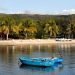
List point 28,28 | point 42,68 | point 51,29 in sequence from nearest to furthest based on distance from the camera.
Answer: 1. point 42,68
2. point 28,28
3. point 51,29

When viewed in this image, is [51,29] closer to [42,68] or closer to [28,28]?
[28,28]

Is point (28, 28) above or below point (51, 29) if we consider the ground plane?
above

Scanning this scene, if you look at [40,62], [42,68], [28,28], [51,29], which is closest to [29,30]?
[28,28]

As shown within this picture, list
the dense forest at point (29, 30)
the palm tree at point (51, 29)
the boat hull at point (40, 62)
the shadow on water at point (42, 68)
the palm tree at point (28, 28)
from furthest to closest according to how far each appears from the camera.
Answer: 1. the palm tree at point (51, 29)
2. the palm tree at point (28, 28)
3. the dense forest at point (29, 30)
4. the boat hull at point (40, 62)
5. the shadow on water at point (42, 68)

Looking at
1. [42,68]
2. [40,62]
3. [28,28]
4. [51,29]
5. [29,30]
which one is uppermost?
[28,28]

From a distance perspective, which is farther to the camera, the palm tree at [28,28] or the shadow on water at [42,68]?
the palm tree at [28,28]

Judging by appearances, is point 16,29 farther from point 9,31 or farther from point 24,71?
point 24,71

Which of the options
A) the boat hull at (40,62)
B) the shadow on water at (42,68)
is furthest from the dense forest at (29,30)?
the shadow on water at (42,68)

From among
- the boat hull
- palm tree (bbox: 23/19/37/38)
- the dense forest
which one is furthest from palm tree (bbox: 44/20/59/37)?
the boat hull

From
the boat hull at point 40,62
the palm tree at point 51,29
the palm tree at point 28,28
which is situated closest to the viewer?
the boat hull at point 40,62

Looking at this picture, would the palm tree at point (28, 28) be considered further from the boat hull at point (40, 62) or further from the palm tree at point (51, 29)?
the boat hull at point (40, 62)

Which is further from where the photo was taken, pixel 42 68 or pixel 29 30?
pixel 29 30

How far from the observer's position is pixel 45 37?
190 metres

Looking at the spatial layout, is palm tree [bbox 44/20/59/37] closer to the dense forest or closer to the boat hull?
the dense forest
